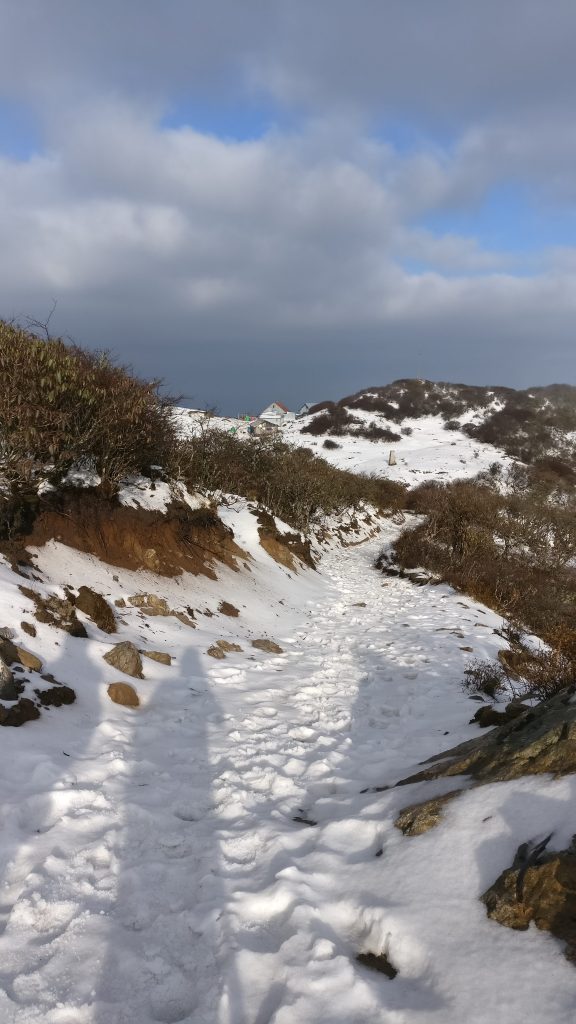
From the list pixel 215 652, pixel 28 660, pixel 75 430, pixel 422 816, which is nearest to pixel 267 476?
pixel 75 430

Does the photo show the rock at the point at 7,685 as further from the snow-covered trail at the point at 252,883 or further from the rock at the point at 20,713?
the snow-covered trail at the point at 252,883

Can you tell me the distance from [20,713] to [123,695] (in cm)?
121

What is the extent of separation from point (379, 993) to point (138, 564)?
8.44 metres

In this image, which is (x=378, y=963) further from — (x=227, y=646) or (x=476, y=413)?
(x=476, y=413)

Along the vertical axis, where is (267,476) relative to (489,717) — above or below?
above

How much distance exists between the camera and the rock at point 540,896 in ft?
7.06

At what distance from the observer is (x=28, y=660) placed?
5008 mm

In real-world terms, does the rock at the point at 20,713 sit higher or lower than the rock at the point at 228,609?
higher

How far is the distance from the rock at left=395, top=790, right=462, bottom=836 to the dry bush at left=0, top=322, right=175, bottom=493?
7467mm

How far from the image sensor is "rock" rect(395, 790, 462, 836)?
9.87ft

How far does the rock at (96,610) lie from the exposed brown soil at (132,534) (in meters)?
1.89

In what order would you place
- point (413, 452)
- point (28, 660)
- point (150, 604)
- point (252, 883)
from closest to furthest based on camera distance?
1. point (252, 883)
2. point (28, 660)
3. point (150, 604)
4. point (413, 452)

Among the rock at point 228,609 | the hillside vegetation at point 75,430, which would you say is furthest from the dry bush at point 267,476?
the rock at point 228,609

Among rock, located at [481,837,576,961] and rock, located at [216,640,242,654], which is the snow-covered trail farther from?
rock, located at [216,640,242,654]
